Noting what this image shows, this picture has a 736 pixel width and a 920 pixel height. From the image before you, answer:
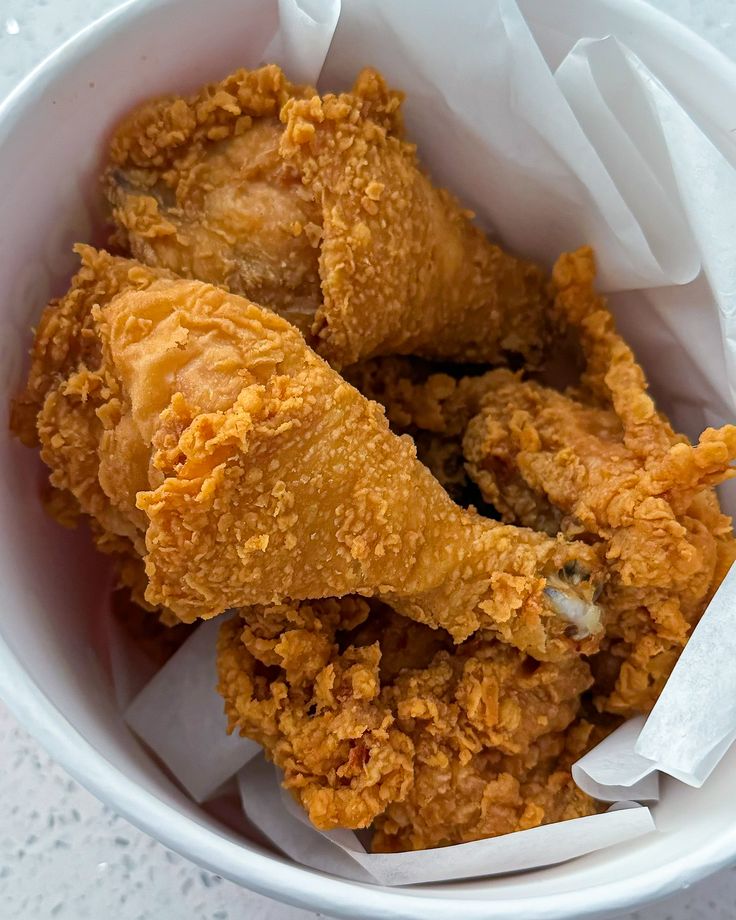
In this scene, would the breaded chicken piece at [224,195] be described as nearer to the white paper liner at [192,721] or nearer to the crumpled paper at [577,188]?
the crumpled paper at [577,188]

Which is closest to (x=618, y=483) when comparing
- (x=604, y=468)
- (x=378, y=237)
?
(x=604, y=468)

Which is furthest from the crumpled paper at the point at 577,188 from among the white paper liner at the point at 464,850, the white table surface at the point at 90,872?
the white table surface at the point at 90,872

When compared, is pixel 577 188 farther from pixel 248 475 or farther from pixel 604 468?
pixel 248 475

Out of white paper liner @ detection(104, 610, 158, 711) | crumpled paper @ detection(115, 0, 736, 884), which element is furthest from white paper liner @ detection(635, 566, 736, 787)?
white paper liner @ detection(104, 610, 158, 711)

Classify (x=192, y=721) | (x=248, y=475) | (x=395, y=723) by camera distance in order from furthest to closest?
(x=192, y=721)
(x=395, y=723)
(x=248, y=475)

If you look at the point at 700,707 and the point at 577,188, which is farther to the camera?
the point at 577,188

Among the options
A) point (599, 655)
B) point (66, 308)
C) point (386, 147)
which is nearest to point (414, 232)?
point (386, 147)
